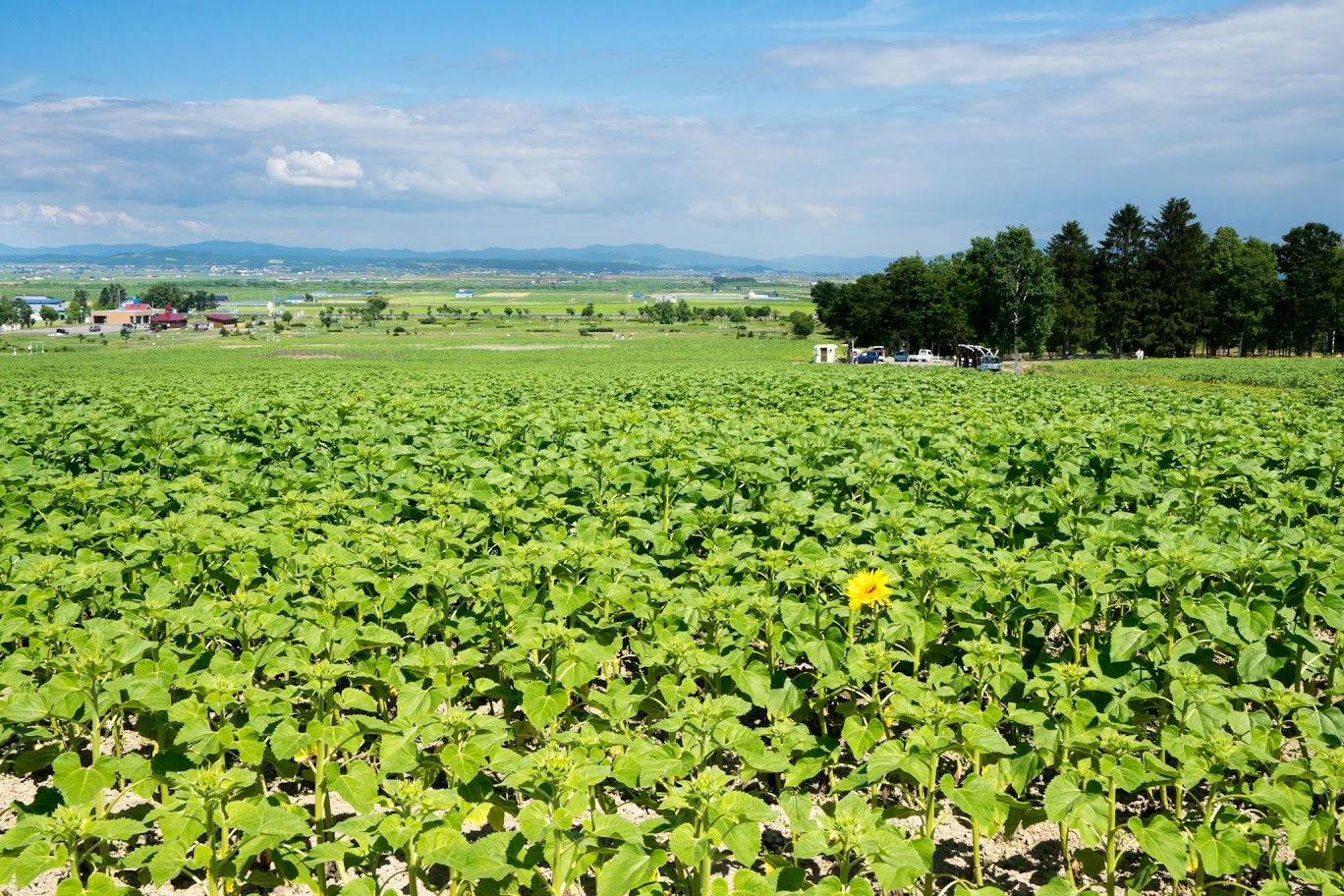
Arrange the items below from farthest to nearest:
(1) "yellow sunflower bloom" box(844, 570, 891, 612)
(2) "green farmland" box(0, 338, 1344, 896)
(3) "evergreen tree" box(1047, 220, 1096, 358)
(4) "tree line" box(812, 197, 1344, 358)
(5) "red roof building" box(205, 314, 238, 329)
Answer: (5) "red roof building" box(205, 314, 238, 329) < (3) "evergreen tree" box(1047, 220, 1096, 358) < (4) "tree line" box(812, 197, 1344, 358) < (1) "yellow sunflower bloom" box(844, 570, 891, 612) < (2) "green farmland" box(0, 338, 1344, 896)

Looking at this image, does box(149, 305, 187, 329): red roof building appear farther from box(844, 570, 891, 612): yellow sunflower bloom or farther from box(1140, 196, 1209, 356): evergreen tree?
box(844, 570, 891, 612): yellow sunflower bloom

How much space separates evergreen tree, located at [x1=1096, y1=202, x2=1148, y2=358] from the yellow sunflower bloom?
82356mm

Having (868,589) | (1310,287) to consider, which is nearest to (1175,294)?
(1310,287)

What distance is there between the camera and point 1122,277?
81062mm

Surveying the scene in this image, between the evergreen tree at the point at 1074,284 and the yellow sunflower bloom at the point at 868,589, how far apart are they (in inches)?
3009

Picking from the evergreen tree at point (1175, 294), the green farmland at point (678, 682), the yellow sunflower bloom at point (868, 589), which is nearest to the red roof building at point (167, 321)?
the evergreen tree at point (1175, 294)

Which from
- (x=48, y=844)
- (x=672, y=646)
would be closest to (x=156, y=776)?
(x=48, y=844)

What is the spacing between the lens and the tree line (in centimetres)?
7188

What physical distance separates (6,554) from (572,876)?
520 centimetres

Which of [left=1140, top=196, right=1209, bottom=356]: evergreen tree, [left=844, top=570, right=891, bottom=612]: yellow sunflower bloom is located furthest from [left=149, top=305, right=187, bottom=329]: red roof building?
[left=844, top=570, right=891, bottom=612]: yellow sunflower bloom

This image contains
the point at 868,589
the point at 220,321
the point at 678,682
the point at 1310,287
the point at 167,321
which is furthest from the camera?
the point at 167,321

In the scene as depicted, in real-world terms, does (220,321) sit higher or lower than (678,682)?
higher

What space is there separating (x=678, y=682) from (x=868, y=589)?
1.20 meters

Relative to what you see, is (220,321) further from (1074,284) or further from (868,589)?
(868,589)
